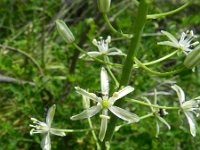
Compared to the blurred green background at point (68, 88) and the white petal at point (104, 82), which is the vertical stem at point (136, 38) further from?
the blurred green background at point (68, 88)

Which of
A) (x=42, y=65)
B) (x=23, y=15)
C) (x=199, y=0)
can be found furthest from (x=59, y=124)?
(x=199, y=0)

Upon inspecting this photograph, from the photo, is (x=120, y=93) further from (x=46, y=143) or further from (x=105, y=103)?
(x=46, y=143)

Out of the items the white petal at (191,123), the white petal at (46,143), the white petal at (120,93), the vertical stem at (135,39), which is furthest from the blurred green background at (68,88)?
the white petal at (46,143)

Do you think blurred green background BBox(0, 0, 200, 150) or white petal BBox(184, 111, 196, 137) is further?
blurred green background BBox(0, 0, 200, 150)

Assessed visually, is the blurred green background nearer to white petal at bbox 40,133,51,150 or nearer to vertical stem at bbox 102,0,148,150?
vertical stem at bbox 102,0,148,150

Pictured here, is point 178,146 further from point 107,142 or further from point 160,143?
point 107,142

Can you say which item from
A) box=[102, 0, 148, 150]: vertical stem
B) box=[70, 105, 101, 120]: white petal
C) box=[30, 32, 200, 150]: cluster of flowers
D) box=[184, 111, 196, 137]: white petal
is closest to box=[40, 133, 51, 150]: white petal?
box=[30, 32, 200, 150]: cluster of flowers

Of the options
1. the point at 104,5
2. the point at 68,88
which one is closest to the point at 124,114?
the point at 104,5

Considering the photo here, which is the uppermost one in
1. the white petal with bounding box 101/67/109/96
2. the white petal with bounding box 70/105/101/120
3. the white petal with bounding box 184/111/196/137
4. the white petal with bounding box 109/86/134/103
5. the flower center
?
the white petal with bounding box 101/67/109/96
